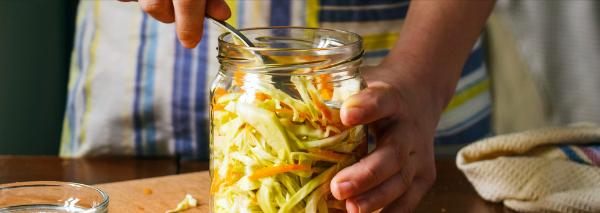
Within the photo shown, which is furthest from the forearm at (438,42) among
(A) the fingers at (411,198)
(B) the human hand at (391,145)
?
(A) the fingers at (411,198)

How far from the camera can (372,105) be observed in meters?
0.83

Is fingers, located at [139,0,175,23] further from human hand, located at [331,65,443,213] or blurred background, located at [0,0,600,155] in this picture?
blurred background, located at [0,0,600,155]

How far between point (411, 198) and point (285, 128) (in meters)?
A: 0.25

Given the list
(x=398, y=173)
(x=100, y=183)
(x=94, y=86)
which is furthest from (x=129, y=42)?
(x=398, y=173)

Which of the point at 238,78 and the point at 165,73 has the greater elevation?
the point at 238,78

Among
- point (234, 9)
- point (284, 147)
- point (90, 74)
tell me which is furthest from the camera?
point (90, 74)

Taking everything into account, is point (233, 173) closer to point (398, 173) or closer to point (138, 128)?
point (398, 173)

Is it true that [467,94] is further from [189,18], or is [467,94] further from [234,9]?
[189,18]

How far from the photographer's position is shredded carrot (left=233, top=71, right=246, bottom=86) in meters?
0.84

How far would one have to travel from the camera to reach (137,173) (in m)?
1.20

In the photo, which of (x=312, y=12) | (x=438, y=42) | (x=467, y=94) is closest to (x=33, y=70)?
(x=312, y=12)

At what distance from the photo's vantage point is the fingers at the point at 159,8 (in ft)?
2.90

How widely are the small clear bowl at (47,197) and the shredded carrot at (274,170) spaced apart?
20cm

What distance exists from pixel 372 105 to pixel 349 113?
4cm
